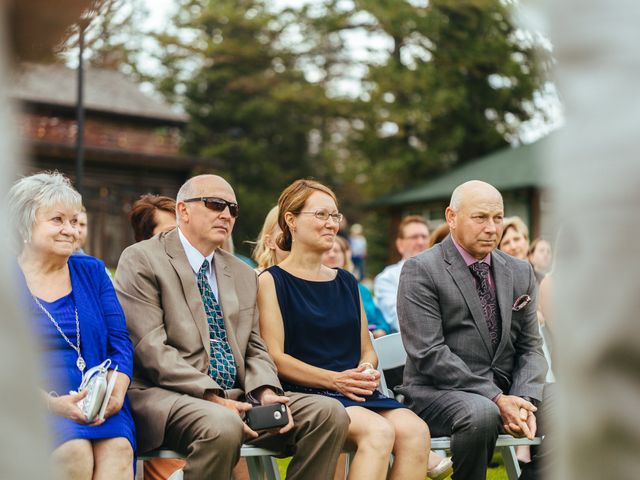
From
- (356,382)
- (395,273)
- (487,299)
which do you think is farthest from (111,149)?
(356,382)

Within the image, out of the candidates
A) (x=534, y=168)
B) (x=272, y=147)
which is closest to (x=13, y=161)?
(x=534, y=168)

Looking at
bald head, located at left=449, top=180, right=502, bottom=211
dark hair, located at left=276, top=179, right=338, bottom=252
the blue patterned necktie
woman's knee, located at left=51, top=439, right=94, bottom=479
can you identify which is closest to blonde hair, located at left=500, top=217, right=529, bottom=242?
bald head, located at left=449, top=180, right=502, bottom=211

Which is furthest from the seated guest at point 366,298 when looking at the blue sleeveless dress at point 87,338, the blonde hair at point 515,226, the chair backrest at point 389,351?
the blue sleeveless dress at point 87,338

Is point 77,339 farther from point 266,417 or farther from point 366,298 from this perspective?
point 366,298

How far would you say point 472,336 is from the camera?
5.43 meters

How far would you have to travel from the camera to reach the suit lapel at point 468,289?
17.8 feet

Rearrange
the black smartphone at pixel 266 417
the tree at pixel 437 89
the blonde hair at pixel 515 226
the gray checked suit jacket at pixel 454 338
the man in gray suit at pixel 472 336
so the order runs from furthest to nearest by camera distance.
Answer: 1. the tree at pixel 437 89
2. the blonde hair at pixel 515 226
3. the gray checked suit jacket at pixel 454 338
4. the man in gray suit at pixel 472 336
5. the black smartphone at pixel 266 417

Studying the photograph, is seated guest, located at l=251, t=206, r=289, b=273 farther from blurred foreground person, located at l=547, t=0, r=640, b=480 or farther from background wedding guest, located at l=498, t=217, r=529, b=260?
blurred foreground person, located at l=547, t=0, r=640, b=480

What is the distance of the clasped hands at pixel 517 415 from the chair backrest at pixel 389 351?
3.31ft

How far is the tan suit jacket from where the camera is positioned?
4.74 m

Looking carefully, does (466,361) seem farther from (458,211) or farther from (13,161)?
(13,161)

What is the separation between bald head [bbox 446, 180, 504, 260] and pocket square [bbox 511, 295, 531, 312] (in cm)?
32

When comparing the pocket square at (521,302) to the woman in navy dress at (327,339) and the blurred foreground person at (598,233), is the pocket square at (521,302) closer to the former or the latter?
the woman in navy dress at (327,339)

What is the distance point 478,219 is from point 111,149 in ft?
117
